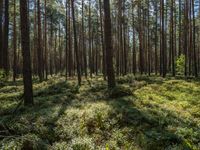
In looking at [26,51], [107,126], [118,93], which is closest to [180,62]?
[118,93]

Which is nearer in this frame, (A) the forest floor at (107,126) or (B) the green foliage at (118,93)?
(A) the forest floor at (107,126)

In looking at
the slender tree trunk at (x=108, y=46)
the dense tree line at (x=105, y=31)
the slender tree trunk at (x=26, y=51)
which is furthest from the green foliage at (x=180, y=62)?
the slender tree trunk at (x=26, y=51)

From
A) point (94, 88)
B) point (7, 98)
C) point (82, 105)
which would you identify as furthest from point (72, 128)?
point (94, 88)

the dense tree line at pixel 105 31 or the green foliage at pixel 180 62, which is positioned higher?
the dense tree line at pixel 105 31

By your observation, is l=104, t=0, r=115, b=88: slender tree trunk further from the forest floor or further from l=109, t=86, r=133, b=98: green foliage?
the forest floor

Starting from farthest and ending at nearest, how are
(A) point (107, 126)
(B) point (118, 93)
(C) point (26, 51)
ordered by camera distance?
(B) point (118, 93), (C) point (26, 51), (A) point (107, 126)

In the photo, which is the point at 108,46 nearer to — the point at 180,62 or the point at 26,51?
the point at 26,51

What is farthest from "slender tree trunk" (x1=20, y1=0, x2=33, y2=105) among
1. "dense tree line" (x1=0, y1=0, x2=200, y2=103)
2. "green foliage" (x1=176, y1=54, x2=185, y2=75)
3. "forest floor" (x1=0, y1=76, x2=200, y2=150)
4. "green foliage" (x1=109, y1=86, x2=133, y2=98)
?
"green foliage" (x1=176, y1=54, x2=185, y2=75)

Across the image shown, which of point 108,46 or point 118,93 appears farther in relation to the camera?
point 108,46

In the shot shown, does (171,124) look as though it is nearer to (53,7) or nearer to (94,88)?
(94,88)

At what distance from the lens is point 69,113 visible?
11.0m

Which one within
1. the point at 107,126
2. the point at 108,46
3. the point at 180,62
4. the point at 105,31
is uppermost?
the point at 105,31

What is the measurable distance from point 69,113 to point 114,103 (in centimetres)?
215

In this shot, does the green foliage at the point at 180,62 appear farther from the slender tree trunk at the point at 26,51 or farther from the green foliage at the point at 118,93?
the slender tree trunk at the point at 26,51
